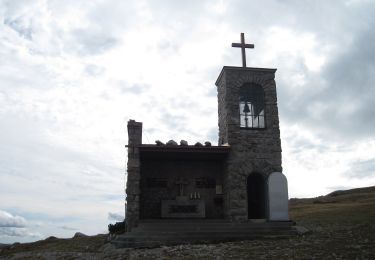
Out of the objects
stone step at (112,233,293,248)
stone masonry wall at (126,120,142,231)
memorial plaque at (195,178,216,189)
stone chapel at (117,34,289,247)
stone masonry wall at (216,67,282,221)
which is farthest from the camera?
memorial plaque at (195,178,216,189)


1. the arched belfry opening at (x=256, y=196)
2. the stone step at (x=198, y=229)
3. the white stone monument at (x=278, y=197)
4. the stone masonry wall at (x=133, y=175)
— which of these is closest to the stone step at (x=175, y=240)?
the stone step at (x=198, y=229)

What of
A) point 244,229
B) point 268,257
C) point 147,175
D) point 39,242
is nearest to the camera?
point 268,257

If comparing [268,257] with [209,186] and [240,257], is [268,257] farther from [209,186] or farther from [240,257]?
[209,186]

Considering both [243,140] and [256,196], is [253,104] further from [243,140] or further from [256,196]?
[256,196]

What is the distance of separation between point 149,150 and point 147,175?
1703 mm

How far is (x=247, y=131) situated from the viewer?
59.1ft

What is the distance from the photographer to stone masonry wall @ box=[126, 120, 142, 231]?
53.3ft

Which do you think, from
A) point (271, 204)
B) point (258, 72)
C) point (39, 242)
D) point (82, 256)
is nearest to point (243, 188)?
point (271, 204)

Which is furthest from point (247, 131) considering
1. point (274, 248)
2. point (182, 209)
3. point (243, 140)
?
point (274, 248)

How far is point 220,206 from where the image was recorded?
18.4 metres

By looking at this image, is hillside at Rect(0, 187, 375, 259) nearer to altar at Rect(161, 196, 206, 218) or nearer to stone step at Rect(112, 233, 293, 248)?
stone step at Rect(112, 233, 293, 248)

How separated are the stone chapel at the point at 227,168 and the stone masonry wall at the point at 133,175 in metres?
0.04

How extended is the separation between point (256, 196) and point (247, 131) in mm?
3215

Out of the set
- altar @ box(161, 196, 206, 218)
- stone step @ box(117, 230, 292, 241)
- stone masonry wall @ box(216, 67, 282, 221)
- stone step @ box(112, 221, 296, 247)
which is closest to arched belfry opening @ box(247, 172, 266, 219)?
stone masonry wall @ box(216, 67, 282, 221)
